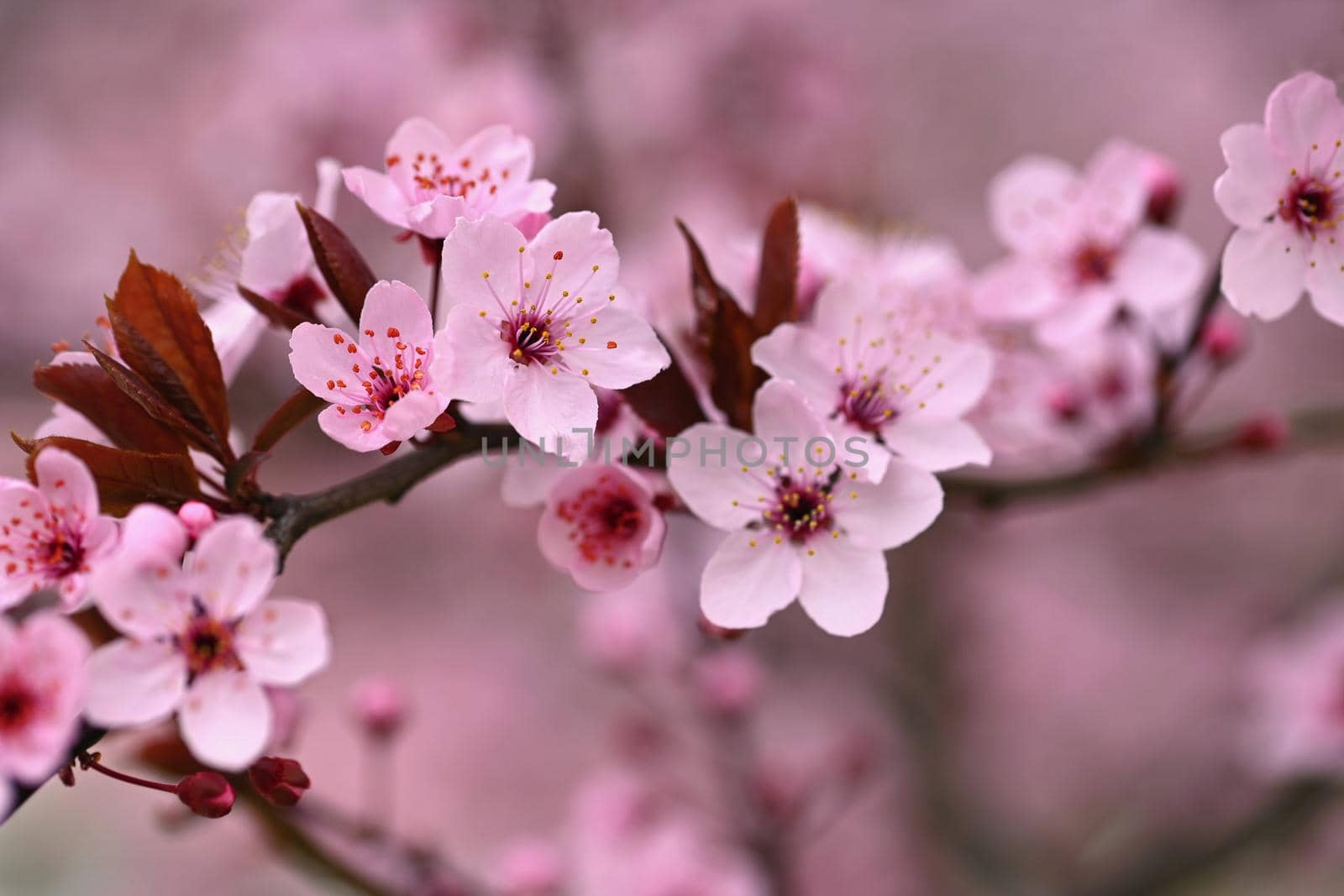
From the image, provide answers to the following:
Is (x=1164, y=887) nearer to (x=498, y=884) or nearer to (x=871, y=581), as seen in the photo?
(x=498, y=884)

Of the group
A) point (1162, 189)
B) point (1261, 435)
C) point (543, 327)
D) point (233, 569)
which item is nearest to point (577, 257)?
point (543, 327)

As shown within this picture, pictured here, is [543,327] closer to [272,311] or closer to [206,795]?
[272,311]

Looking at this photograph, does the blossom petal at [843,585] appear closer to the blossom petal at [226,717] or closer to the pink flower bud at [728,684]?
the blossom petal at [226,717]

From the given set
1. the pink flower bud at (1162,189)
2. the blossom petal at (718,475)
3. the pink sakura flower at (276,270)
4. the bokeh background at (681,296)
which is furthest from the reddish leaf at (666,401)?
the bokeh background at (681,296)

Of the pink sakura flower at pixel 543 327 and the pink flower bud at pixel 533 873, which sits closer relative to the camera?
the pink sakura flower at pixel 543 327

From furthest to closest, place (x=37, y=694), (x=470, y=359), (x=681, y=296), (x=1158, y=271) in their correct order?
1. (x=681, y=296)
2. (x=1158, y=271)
3. (x=470, y=359)
4. (x=37, y=694)
